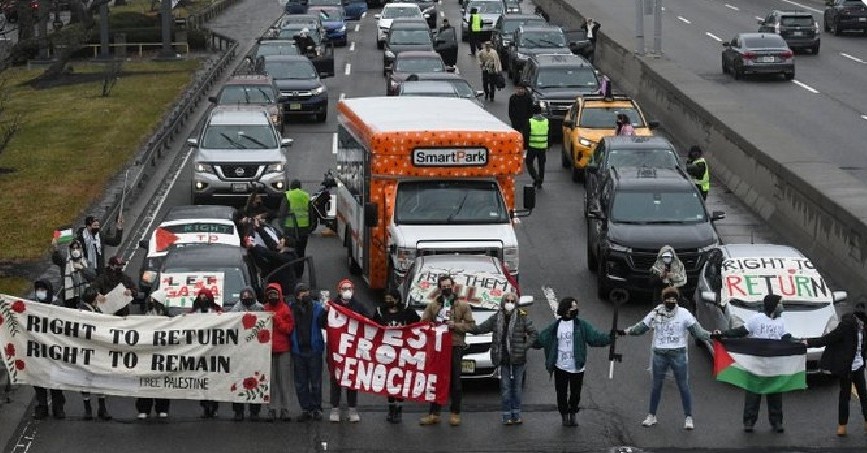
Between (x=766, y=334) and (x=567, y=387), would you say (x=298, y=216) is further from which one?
(x=766, y=334)

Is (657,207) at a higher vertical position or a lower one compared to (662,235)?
higher

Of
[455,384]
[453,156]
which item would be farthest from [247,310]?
[453,156]

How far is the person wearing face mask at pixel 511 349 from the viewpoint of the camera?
18656 millimetres

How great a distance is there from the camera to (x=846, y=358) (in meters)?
18.3

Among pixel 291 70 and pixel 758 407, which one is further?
pixel 291 70

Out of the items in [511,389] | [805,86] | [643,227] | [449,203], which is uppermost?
[449,203]

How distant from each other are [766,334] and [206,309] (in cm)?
618

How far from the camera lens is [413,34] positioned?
56062 mm

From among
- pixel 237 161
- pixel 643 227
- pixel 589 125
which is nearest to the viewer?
pixel 643 227

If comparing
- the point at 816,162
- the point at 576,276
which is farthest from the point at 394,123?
the point at 816,162

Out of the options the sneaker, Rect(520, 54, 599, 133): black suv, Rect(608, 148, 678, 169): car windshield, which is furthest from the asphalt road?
Rect(520, 54, 599, 133): black suv

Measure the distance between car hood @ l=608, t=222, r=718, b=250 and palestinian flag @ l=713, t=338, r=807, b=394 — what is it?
5985mm

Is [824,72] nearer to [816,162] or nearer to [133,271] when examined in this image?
[816,162]

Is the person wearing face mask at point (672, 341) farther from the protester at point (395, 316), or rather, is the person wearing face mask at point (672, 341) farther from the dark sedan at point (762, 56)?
the dark sedan at point (762, 56)
